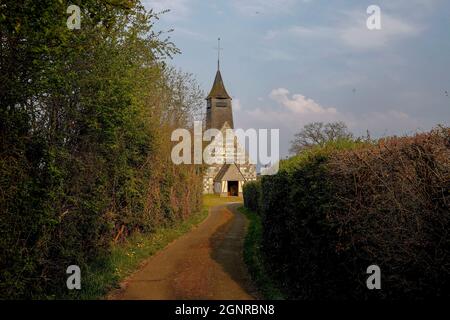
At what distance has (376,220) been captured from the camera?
636cm

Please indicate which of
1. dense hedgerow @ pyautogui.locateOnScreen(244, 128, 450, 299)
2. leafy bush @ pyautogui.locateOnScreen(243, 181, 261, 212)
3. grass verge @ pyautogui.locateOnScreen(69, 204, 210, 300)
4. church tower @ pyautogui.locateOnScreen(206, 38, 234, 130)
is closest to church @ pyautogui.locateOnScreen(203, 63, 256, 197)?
church tower @ pyautogui.locateOnScreen(206, 38, 234, 130)

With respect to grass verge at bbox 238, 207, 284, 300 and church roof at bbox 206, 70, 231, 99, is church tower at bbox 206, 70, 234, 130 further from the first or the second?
grass verge at bbox 238, 207, 284, 300

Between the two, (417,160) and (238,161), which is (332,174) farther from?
(238,161)

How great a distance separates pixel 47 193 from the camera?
8500mm

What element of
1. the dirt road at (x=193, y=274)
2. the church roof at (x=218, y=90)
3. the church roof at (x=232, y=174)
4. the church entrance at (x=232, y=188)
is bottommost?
the dirt road at (x=193, y=274)

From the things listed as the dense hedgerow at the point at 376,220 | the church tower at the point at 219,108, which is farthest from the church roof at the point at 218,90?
the dense hedgerow at the point at 376,220

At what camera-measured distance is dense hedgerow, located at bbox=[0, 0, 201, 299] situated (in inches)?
298

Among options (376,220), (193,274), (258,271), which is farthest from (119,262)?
(376,220)

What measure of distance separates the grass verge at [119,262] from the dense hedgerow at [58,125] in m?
0.32

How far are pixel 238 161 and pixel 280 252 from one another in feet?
179

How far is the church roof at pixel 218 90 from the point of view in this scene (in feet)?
254

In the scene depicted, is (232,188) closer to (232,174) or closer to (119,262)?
(232,174)

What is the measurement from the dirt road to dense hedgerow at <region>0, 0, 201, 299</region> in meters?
1.40

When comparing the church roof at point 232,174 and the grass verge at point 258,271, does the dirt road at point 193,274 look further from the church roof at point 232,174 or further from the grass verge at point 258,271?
the church roof at point 232,174
